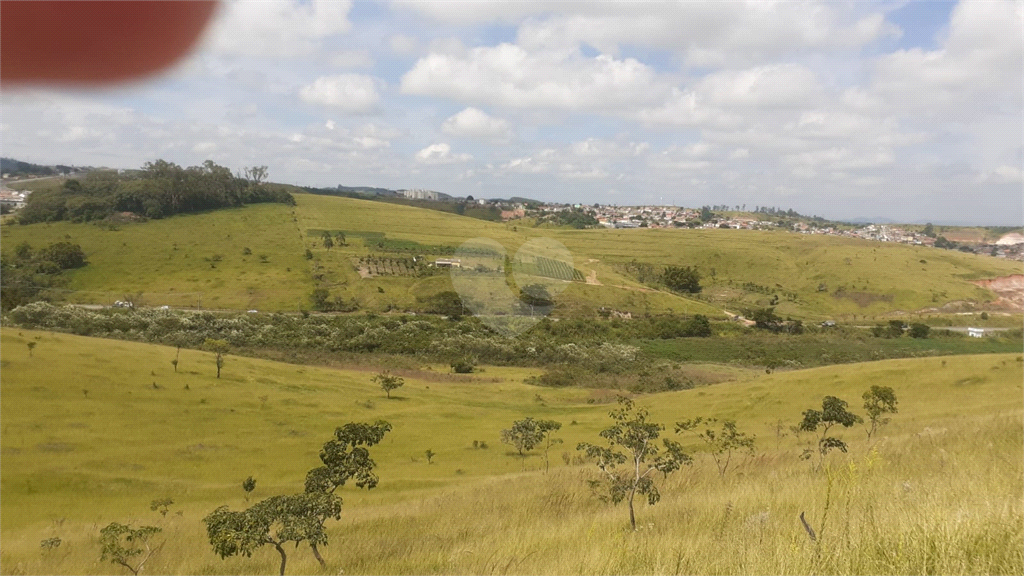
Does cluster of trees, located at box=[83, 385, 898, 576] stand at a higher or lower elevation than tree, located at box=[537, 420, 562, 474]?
higher

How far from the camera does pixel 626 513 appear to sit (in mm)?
9688

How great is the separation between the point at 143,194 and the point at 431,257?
50.7 metres

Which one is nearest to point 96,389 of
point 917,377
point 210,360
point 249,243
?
point 210,360

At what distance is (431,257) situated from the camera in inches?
3433

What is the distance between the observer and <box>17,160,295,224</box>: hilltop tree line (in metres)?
91.5

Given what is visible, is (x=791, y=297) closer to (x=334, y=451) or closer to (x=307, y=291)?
(x=307, y=291)

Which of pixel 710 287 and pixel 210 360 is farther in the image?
pixel 710 287

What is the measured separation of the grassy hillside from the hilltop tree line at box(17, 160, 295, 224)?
163 inches

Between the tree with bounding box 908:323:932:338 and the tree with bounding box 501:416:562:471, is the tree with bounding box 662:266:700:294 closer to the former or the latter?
the tree with bounding box 908:323:932:338

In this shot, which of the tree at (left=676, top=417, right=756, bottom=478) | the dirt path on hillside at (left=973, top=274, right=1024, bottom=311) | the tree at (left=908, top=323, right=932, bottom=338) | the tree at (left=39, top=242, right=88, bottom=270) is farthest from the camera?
the dirt path on hillside at (left=973, top=274, right=1024, bottom=311)

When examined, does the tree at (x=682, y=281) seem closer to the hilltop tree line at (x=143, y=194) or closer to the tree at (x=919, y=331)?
the tree at (x=919, y=331)

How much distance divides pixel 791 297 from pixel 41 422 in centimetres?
8981

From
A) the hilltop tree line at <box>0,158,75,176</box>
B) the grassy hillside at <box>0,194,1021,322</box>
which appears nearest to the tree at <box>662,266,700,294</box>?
the grassy hillside at <box>0,194,1021,322</box>

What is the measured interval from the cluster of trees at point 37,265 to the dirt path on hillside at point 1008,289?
123431 mm
